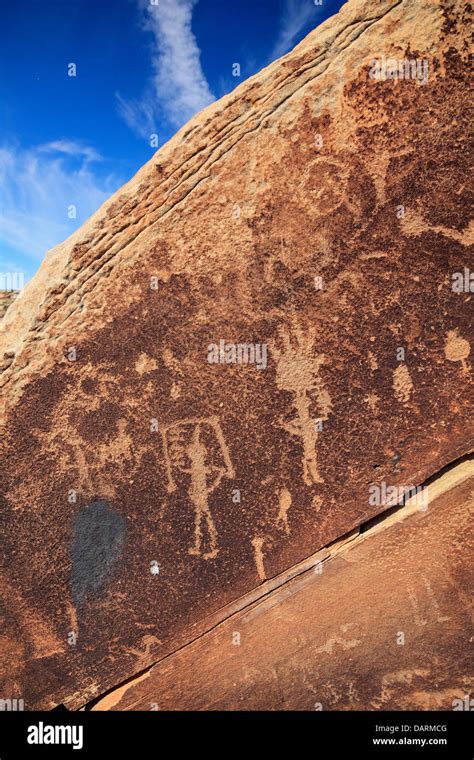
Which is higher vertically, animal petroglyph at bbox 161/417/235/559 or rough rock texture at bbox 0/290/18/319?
rough rock texture at bbox 0/290/18/319

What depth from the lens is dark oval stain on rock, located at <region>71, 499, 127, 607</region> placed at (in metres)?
1.56

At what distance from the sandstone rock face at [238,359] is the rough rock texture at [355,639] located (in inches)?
3.9

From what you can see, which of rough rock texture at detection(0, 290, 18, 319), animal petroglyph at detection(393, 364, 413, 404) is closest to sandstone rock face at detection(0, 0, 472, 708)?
animal petroglyph at detection(393, 364, 413, 404)

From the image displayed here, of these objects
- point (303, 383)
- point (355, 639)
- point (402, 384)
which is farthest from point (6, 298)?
point (355, 639)

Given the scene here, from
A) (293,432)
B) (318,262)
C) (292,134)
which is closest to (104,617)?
(293,432)

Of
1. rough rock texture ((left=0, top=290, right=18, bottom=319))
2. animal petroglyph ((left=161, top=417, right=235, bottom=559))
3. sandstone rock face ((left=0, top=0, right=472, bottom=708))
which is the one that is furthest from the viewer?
rough rock texture ((left=0, top=290, right=18, bottom=319))

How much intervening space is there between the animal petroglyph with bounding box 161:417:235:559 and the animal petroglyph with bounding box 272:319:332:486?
24cm

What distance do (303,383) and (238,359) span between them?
23cm

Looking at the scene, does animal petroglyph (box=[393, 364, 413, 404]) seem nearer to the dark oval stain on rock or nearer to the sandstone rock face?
the sandstone rock face

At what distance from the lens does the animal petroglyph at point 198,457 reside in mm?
1533

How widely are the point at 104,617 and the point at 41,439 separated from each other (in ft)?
2.16

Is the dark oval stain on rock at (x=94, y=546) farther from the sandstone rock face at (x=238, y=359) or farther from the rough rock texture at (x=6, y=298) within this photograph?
the rough rock texture at (x=6, y=298)
